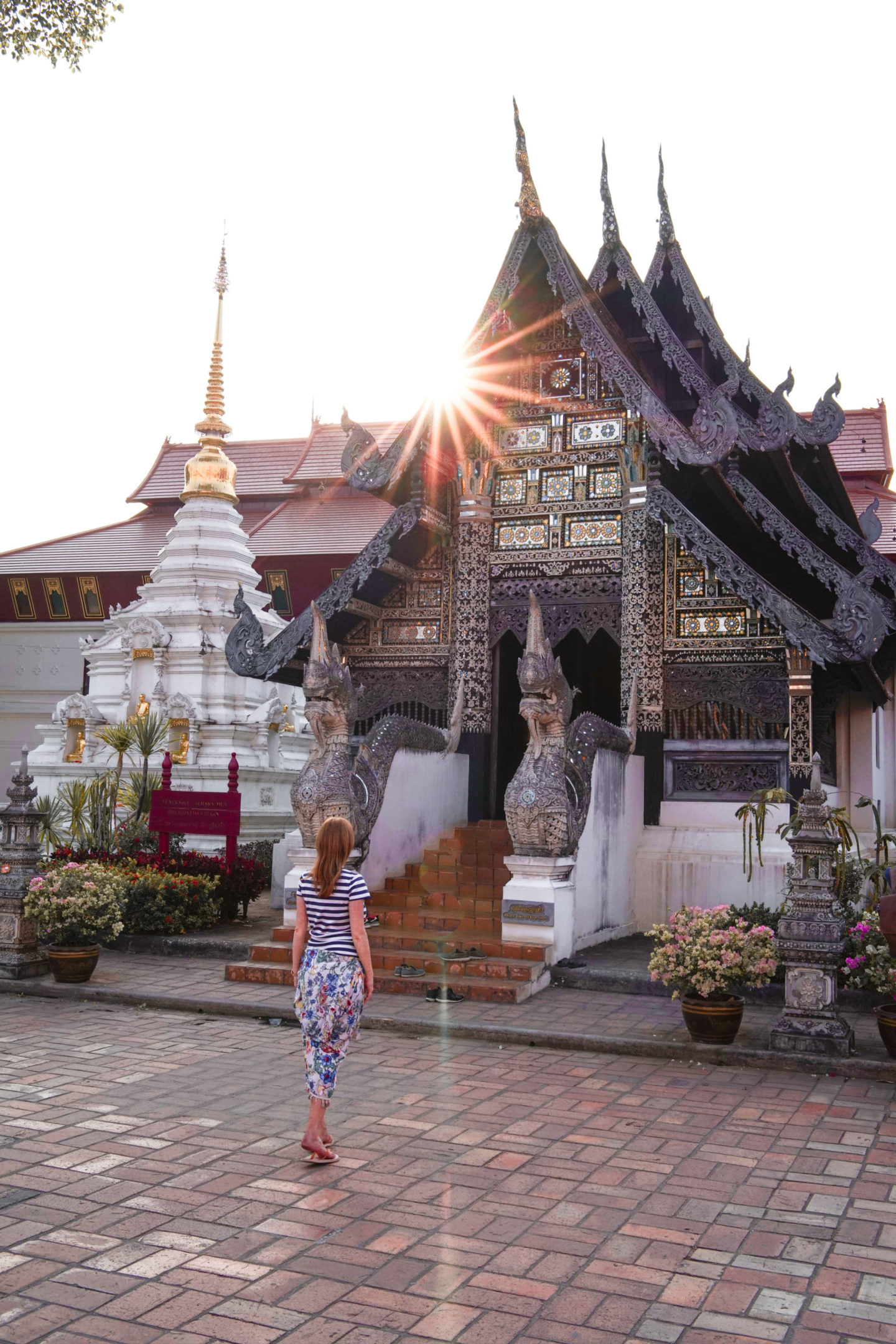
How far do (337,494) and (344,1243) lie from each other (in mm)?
22690

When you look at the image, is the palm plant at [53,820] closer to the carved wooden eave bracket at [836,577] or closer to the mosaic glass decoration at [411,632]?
the mosaic glass decoration at [411,632]

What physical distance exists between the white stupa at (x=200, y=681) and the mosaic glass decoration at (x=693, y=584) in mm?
7733

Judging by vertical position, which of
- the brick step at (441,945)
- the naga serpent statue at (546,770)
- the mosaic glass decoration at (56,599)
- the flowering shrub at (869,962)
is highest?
the mosaic glass decoration at (56,599)

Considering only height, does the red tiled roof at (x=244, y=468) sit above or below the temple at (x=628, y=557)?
above

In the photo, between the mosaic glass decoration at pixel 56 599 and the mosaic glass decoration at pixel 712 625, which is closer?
the mosaic glass decoration at pixel 712 625

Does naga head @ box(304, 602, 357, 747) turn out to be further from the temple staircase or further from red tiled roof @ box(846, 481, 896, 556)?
red tiled roof @ box(846, 481, 896, 556)

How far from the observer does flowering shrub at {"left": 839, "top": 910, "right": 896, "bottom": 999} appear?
7.16 m

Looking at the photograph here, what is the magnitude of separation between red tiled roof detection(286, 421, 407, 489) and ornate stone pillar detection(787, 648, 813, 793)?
51.1ft

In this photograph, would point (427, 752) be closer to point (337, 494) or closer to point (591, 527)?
point (591, 527)

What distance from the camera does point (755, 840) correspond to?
10.8 m

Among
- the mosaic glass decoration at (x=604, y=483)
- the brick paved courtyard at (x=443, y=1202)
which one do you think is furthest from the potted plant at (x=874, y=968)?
the mosaic glass decoration at (x=604, y=483)

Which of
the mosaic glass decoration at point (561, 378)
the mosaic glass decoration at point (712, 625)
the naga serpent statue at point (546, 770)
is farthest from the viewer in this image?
the mosaic glass decoration at point (561, 378)

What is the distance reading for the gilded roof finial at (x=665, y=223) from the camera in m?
13.7

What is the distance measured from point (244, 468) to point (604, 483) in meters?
17.0
